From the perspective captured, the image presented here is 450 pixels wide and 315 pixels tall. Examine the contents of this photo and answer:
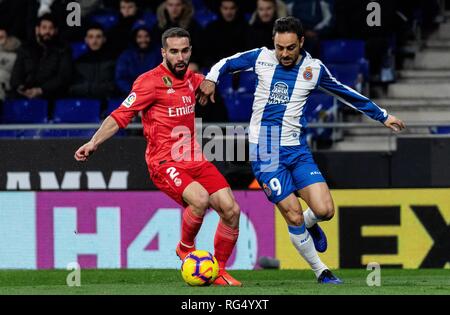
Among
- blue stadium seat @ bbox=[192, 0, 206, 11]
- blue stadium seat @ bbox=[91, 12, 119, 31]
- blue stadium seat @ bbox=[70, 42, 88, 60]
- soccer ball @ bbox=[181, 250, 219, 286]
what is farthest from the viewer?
blue stadium seat @ bbox=[192, 0, 206, 11]

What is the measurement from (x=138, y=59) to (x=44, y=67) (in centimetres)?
121

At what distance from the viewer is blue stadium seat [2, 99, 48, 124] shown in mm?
15258

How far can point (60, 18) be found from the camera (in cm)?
1680

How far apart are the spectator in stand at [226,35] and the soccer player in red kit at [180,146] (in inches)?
187

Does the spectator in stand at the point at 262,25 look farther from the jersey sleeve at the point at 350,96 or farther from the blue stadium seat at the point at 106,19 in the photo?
the jersey sleeve at the point at 350,96

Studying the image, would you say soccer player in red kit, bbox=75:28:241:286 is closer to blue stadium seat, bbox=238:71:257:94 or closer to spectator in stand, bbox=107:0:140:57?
blue stadium seat, bbox=238:71:257:94

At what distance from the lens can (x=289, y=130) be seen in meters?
10.7

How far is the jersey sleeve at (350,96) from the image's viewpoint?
35.1 feet

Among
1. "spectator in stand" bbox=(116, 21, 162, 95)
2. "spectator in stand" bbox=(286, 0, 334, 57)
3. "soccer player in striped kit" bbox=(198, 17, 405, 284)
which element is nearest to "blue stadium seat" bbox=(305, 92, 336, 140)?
"spectator in stand" bbox=(286, 0, 334, 57)

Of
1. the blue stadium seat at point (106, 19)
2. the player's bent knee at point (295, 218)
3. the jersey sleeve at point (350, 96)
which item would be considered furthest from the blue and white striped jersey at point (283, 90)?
the blue stadium seat at point (106, 19)

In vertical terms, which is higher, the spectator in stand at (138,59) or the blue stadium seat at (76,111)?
the spectator in stand at (138,59)

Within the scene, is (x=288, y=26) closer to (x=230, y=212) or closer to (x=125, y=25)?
(x=230, y=212)

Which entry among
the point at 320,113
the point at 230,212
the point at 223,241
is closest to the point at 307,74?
the point at 230,212

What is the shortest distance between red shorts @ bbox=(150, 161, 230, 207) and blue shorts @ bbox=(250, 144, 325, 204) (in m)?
0.37
